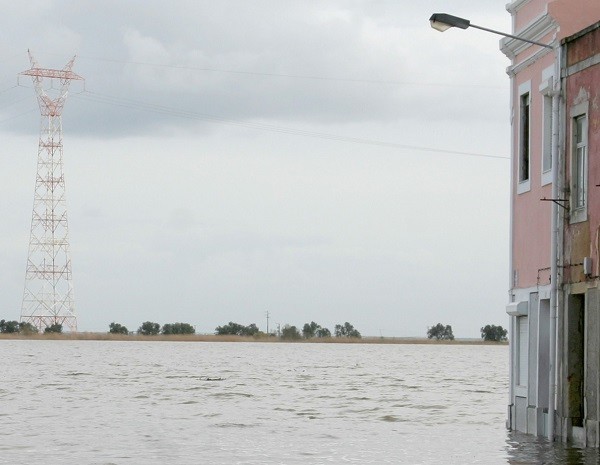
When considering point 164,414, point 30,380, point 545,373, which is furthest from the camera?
point 30,380

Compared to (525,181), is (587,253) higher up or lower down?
lower down

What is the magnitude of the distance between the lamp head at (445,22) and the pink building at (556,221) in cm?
161

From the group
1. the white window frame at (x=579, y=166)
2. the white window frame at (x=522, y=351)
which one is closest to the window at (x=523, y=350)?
the white window frame at (x=522, y=351)

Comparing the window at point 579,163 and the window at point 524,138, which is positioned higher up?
the window at point 524,138

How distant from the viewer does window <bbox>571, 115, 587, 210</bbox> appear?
86.3 ft

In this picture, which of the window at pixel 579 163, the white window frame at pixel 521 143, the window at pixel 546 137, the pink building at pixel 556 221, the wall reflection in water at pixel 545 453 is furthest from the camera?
the white window frame at pixel 521 143

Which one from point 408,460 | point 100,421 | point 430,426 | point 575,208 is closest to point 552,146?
point 575,208

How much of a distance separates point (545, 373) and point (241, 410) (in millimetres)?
16933

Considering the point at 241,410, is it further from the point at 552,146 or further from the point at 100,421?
the point at 552,146

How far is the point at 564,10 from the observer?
26.8m

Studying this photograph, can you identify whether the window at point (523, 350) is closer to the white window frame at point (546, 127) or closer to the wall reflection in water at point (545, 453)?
the wall reflection in water at point (545, 453)

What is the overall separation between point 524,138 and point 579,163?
11.1ft

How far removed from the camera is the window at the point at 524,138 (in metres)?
29.8

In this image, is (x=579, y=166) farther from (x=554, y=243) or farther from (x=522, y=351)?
(x=522, y=351)
